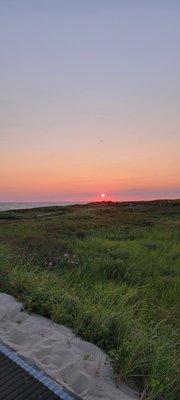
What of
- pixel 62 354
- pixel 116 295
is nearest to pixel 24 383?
pixel 62 354

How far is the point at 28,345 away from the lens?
16.8ft

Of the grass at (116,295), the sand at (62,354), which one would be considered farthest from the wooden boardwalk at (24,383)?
the grass at (116,295)

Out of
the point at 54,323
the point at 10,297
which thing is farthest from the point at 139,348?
the point at 10,297

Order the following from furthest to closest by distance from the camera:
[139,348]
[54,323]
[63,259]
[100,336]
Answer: [63,259]
[54,323]
[100,336]
[139,348]

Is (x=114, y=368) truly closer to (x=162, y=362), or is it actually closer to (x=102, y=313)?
(x=162, y=362)

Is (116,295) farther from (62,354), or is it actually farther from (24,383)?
(24,383)

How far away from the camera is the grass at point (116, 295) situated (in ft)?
15.5

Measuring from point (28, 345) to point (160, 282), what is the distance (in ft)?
18.5

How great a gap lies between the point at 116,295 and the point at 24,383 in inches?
144

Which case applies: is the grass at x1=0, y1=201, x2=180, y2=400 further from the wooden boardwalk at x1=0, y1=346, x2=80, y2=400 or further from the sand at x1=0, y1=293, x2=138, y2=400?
the wooden boardwalk at x1=0, y1=346, x2=80, y2=400

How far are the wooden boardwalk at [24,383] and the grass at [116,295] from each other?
31.1 inches

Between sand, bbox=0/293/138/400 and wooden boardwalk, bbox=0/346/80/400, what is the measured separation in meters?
0.15

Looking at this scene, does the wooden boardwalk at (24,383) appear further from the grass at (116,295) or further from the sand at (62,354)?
the grass at (116,295)

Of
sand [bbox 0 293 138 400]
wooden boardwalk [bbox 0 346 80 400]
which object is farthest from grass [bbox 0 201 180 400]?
wooden boardwalk [bbox 0 346 80 400]
